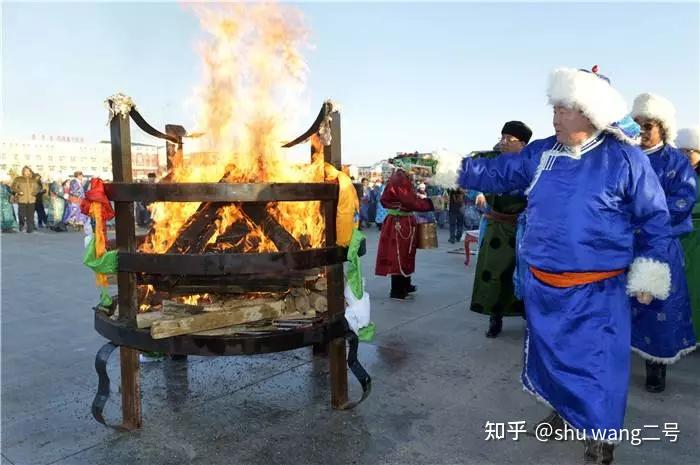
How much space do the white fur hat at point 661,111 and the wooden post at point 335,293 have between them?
2.25 metres

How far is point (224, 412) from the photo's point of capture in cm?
306

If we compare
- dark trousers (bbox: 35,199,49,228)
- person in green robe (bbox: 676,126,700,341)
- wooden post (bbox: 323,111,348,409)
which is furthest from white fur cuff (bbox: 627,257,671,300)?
dark trousers (bbox: 35,199,49,228)

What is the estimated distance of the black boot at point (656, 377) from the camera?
11.0ft

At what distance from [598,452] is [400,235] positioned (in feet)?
12.5

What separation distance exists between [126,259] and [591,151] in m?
2.41

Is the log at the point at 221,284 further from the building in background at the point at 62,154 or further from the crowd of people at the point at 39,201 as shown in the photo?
the building in background at the point at 62,154

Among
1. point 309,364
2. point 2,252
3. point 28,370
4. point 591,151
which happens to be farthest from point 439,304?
point 2,252

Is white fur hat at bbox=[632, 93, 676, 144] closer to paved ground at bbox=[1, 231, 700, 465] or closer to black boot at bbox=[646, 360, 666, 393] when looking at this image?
black boot at bbox=[646, 360, 666, 393]

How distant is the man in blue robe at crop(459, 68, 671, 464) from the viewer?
95.0 inches

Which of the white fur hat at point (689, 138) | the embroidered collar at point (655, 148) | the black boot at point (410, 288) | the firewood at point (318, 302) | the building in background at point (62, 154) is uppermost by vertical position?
the building in background at point (62, 154)

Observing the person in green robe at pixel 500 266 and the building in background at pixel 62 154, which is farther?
the building in background at pixel 62 154

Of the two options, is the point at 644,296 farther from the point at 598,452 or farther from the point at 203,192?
the point at 203,192

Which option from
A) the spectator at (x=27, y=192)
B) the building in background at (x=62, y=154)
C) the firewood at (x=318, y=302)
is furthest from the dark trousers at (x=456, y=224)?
the building in background at (x=62, y=154)

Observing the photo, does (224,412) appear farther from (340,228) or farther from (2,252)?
(2,252)
